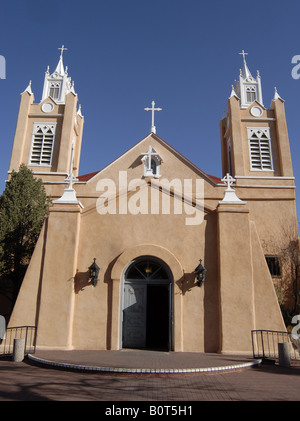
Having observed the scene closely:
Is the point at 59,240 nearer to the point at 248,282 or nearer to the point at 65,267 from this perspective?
the point at 65,267

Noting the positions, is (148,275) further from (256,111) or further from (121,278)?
Result: (256,111)

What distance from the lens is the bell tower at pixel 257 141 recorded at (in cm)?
2303

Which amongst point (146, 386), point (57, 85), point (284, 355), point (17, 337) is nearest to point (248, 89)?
point (57, 85)

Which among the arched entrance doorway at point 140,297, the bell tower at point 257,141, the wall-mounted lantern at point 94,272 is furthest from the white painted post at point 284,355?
the bell tower at point 257,141

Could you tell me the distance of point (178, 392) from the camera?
24.0 ft

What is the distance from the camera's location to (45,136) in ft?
80.5

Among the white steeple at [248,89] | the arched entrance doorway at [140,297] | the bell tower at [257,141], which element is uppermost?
the white steeple at [248,89]

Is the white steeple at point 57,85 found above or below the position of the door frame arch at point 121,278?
above

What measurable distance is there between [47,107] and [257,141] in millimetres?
15926

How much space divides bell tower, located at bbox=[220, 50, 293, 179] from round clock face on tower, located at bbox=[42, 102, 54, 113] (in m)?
13.5

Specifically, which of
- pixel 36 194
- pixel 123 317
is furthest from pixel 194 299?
pixel 36 194

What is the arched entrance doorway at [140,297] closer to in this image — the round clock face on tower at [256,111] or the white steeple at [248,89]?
the round clock face on tower at [256,111]

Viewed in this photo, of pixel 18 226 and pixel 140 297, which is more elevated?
pixel 18 226

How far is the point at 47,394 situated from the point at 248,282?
7806 millimetres
